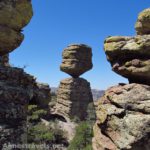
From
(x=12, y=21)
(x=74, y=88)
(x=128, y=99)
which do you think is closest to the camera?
(x=12, y=21)

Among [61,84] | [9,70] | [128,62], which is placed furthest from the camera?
[61,84]

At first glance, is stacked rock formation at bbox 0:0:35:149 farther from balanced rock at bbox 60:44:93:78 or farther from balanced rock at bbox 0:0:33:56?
balanced rock at bbox 60:44:93:78

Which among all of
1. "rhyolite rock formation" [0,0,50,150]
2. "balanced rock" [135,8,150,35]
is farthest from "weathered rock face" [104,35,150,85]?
"rhyolite rock formation" [0,0,50,150]

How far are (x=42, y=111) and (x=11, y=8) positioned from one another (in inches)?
1573

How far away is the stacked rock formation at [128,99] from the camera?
693 inches

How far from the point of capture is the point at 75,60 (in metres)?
63.1

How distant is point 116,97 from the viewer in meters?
18.9

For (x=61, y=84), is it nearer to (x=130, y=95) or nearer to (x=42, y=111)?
(x=42, y=111)

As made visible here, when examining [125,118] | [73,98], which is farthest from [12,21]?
[73,98]

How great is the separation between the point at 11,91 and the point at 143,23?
1123 cm

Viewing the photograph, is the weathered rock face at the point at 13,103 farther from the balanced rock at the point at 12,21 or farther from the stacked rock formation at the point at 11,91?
the balanced rock at the point at 12,21

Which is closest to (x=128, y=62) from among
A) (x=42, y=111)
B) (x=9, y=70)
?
(x=9, y=70)

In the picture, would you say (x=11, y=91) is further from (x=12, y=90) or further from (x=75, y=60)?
(x=75, y=60)

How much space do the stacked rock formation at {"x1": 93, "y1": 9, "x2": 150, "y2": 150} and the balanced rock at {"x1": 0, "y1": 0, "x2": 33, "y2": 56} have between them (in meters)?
7.22
